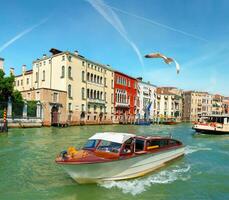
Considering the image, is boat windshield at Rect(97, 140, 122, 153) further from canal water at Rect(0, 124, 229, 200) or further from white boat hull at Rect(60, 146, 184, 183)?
canal water at Rect(0, 124, 229, 200)

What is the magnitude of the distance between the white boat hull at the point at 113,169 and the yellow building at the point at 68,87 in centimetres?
3019

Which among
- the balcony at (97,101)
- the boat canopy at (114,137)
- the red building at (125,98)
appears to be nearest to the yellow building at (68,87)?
the balcony at (97,101)

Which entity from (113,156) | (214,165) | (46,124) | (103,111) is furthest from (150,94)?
(113,156)

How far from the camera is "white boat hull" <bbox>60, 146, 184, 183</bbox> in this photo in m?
9.70

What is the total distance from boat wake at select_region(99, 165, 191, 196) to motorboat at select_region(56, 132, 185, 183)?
0.82 ft

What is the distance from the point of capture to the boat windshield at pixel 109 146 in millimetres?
10719

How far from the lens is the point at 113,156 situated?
10.3m

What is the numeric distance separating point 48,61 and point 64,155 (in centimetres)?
3872

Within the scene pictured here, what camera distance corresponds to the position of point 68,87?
45.0 metres

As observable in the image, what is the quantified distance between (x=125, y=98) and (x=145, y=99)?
34.8ft

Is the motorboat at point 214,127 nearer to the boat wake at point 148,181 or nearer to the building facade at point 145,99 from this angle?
the boat wake at point 148,181

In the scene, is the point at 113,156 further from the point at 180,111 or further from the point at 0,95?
the point at 180,111

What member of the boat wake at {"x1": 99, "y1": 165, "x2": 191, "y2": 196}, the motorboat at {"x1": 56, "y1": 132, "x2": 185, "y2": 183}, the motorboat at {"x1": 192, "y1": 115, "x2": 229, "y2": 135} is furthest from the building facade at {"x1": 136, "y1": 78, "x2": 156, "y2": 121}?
the motorboat at {"x1": 56, "y1": 132, "x2": 185, "y2": 183}

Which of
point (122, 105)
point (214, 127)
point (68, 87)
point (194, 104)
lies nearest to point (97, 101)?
point (68, 87)
